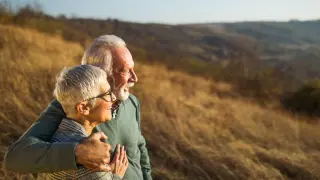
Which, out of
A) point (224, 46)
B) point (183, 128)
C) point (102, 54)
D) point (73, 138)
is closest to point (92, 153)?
point (73, 138)

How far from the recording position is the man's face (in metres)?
2.07

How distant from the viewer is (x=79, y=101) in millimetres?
1510

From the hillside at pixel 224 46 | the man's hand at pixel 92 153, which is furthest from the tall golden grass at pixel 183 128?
the hillside at pixel 224 46

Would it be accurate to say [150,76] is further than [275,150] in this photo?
Yes

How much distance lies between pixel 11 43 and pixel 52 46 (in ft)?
6.87

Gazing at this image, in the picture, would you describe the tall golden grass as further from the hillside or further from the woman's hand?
the hillside

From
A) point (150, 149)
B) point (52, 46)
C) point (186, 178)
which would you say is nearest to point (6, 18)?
point (52, 46)

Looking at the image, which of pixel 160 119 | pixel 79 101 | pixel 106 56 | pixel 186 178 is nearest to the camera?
pixel 79 101

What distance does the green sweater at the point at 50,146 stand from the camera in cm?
143

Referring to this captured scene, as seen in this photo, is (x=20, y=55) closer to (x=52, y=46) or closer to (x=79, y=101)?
(x=52, y=46)

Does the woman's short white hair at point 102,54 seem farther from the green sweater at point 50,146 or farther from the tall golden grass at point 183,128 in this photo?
the tall golden grass at point 183,128

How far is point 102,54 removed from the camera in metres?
2.03

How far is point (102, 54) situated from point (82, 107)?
1.78 ft

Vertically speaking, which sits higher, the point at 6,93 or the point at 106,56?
the point at 106,56
